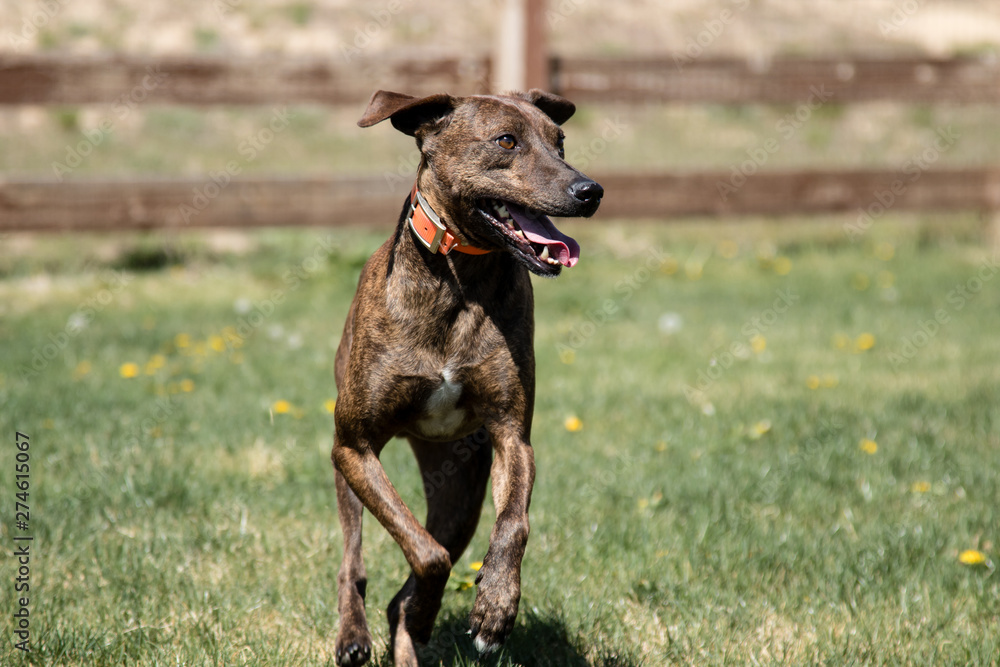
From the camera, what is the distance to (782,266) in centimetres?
804

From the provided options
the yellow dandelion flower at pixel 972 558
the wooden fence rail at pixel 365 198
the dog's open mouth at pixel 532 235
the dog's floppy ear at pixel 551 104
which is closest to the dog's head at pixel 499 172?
the dog's open mouth at pixel 532 235

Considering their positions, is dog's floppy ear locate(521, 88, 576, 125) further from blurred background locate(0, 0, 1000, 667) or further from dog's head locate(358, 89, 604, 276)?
blurred background locate(0, 0, 1000, 667)

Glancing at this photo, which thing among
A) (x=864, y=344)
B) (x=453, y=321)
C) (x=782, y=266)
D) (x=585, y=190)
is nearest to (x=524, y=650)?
(x=453, y=321)

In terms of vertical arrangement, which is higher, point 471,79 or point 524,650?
point 471,79

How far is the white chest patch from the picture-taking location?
268 cm

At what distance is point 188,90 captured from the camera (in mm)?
7359

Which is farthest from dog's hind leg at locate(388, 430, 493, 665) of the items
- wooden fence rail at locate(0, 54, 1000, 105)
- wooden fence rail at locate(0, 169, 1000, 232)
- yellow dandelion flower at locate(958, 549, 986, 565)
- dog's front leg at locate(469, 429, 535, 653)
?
wooden fence rail at locate(0, 54, 1000, 105)

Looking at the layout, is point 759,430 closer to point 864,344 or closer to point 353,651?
point 864,344

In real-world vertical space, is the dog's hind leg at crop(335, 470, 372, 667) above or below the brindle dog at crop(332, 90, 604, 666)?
below

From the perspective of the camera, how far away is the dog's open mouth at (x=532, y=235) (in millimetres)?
2551

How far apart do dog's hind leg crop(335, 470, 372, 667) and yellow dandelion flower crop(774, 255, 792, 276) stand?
5.79 meters

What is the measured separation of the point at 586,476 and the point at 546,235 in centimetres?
161

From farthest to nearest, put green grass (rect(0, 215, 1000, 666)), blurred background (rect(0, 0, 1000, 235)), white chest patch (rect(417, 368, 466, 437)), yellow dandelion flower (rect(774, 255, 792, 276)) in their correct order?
yellow dandelion flower (rect(774, 255, 792, 276)) → blurred background (rect(0, 0, 1000, 235)) → green grass (rect(0, 215, 1000, 666)) → white chest patch (rect(417, 368, 466, 437))

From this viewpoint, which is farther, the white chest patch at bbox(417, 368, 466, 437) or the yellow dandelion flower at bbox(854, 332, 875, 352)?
the yellow dandelion flower at bbox(854, 332, 875, 352)
